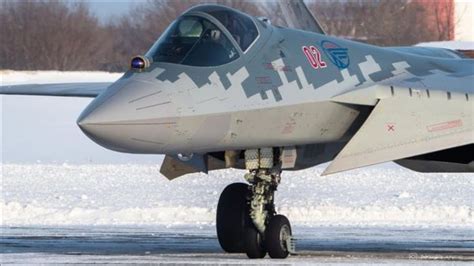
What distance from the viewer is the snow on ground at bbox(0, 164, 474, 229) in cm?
2108

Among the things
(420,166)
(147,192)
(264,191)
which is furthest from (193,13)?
(147,192)

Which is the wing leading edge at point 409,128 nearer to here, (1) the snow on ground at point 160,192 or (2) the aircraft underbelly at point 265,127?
(2) the aircraft underbelly at point 265,127

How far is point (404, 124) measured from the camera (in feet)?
45.3

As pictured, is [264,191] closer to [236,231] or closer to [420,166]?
[236,231]

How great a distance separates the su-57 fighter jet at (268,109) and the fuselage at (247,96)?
1 cm

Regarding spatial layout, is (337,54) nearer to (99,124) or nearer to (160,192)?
(99,124)

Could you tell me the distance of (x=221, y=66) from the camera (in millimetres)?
13172

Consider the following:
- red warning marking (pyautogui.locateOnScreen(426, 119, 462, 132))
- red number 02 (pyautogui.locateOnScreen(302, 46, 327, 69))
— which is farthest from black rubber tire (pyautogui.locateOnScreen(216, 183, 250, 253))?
red warning marking (pyautogui.locateOnScreen(426, 119, 462, 132))

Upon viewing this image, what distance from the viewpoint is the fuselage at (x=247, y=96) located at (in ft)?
40.6

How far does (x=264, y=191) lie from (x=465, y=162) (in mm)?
2217

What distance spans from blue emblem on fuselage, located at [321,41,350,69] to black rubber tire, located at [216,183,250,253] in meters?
1.83

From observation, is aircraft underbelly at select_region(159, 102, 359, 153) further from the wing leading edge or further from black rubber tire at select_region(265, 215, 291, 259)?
black rubber tire at select_region(265, 215, 291, 259)

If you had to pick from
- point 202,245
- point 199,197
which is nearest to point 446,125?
point 202,245

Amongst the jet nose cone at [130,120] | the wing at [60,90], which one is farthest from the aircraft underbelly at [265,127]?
the wing at [60,90]
